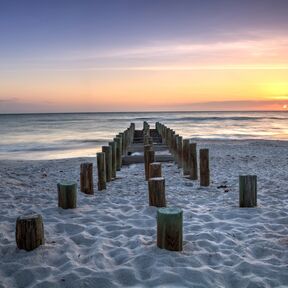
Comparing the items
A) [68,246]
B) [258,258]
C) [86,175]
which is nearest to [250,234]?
[258,258]

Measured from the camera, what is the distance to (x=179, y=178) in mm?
9992

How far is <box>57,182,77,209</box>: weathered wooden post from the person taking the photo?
6.28 metres

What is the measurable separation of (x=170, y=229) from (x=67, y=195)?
254cm

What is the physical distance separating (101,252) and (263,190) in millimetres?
4961

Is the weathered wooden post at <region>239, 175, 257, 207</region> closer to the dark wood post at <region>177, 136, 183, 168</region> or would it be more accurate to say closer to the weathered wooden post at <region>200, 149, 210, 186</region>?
the weathered wooden post at <region>200, 149, 210, 186</region>

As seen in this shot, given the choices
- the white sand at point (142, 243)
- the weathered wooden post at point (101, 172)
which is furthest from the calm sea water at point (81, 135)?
the white sand at point (142, 243)

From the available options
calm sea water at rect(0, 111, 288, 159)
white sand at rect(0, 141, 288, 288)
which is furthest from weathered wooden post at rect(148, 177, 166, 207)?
calm sea water at rect(0, 111, 288, 159)

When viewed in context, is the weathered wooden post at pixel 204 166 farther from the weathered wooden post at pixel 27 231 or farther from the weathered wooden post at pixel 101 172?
the weathered wooden post at pixel 27 231

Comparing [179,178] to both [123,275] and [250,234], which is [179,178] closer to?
[250,234]

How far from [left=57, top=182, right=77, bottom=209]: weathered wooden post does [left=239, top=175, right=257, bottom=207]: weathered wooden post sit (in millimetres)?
3024

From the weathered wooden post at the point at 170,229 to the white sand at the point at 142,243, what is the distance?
0.11 m

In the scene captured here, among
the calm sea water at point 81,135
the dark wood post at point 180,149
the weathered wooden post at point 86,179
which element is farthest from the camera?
the calm sea water at point 81,135

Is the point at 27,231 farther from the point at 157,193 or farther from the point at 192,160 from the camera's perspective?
the point at 192,160

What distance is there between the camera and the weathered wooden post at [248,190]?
6.46 metres
